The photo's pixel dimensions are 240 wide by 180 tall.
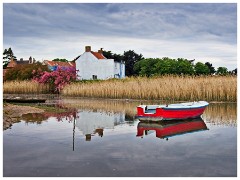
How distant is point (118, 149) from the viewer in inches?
359

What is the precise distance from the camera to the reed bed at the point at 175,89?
2384 cm

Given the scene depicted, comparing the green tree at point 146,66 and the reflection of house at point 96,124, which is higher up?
the green tree at point 146,66

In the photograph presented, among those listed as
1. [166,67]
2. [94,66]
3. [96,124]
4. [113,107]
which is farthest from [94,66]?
[96,124]

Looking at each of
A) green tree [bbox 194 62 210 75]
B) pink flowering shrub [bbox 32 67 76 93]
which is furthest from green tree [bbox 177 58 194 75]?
pink flowering shrub [bbox 32 67 76 93]

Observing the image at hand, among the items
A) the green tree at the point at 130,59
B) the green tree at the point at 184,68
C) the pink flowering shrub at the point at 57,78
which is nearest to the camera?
the pink flowering shrub at the point at 57,78

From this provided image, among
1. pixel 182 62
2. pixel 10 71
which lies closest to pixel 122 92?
pixel 10 71

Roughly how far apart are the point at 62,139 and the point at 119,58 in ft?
199

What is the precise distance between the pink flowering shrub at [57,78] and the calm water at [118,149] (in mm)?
26439

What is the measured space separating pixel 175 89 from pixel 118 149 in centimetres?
1673

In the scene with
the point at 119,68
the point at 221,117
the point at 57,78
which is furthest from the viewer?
the point at 119,68

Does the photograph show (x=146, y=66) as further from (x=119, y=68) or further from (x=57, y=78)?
(x=57, y=78)

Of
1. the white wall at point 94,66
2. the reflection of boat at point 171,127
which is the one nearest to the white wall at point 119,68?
the white wall at point 94,66

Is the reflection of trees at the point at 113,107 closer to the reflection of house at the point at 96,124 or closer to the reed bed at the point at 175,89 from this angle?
the reflection of house at the point at 96,124

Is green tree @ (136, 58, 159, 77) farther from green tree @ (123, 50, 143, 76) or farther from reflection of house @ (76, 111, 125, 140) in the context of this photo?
reflection of house @ (76, 111, 125, 140)
